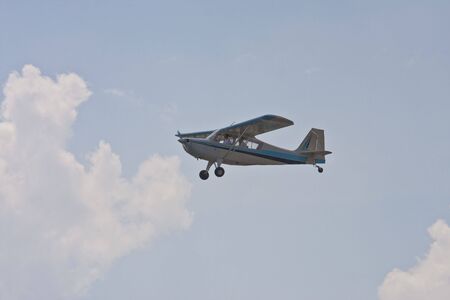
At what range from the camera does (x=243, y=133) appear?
41500mm

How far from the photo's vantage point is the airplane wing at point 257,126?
39562 mm

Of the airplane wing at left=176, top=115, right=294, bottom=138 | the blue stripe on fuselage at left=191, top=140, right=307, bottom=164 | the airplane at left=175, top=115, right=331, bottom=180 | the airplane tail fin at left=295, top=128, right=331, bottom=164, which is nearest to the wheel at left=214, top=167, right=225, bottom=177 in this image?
the airplane at left=175, top=115, right=331, bottom=180

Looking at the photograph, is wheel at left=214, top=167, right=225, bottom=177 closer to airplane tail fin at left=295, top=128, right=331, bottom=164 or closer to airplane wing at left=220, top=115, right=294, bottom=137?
airplane wing at left=220, top=115, right=294, bottom=137

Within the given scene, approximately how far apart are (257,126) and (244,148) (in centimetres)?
182

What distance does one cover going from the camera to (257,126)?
40781 millimetres

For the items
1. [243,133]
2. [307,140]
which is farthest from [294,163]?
[243,133]

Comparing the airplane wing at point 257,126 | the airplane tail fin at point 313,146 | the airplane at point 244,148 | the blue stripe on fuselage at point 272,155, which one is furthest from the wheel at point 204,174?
the airplane tail fin at point 313,146

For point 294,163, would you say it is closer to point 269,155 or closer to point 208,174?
point 269,155

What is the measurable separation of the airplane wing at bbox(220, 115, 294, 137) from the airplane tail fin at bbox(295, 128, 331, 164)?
Answer: 13.4 ft

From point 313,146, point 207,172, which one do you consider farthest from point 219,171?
point 313,146

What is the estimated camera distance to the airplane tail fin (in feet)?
144

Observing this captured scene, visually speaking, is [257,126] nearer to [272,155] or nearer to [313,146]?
[272,155]

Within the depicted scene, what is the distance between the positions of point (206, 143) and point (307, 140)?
24.4 feet

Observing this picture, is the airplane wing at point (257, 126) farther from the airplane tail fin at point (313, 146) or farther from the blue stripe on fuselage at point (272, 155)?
the airplane tail fin at point (313, 146)
